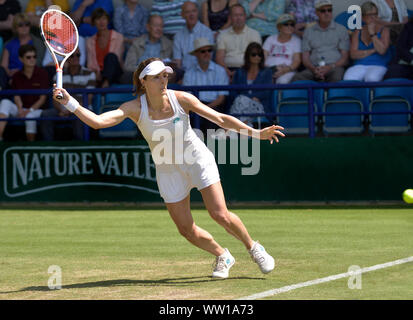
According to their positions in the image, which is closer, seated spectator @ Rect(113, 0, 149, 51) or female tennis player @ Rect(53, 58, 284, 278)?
female tennis player @ Rect(53, 58, 284, 278)

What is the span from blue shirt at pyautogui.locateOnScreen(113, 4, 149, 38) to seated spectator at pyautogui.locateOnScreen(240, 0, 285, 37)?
193 cm

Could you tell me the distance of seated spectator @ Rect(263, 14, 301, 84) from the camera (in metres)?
15.6

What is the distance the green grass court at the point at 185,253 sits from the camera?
7305 mm

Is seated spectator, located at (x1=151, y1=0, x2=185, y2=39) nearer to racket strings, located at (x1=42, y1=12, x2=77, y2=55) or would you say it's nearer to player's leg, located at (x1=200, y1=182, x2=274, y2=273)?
racket strings, located at (x1=42, y1=12, x2=77, y2=55)

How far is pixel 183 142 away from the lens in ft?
25.9

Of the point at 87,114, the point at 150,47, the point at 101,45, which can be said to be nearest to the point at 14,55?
the point at 101,45

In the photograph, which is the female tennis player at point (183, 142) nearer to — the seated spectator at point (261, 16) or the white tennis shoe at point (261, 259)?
the white tennis shoe at point (261, 259)

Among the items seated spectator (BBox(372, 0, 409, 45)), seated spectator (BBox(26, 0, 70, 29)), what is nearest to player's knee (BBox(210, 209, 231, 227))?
seated spectator (BBox(372, 0, 409, 45))

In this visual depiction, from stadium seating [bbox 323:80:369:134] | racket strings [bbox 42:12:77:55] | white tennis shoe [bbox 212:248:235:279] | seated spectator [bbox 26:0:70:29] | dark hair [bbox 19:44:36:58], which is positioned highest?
seated spectator [bbox 26:0:70:29]

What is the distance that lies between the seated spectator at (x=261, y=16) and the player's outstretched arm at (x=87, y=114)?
29.3 feet

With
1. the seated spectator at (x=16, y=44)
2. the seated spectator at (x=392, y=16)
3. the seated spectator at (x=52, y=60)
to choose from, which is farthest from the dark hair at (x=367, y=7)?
the seated spectator at (x=16, y=44)

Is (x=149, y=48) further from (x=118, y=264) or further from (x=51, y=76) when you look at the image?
(x=118, y=264)

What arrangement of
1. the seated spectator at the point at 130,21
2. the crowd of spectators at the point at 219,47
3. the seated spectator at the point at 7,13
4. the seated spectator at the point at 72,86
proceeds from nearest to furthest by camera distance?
the crowd of spectators at the point at 219,47 → the seated spectator at the point at 72,86 → the seated spectator at the point at 130,21 → the seated spectator at the point at 7,13
